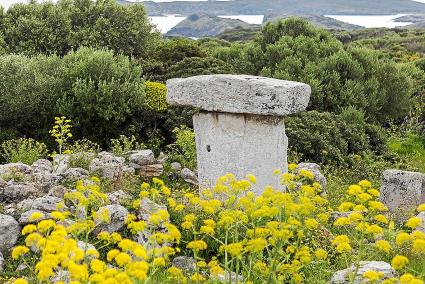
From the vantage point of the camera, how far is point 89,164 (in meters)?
11.5

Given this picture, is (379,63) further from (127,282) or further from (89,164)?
(127,282)

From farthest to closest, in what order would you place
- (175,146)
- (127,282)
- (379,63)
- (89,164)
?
(379,63) → (175,146) → (89,164) → (127,282)

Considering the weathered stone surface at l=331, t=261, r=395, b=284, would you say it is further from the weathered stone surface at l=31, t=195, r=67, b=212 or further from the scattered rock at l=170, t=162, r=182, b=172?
the scattered rock at l=170, t=162, r=182, b=172

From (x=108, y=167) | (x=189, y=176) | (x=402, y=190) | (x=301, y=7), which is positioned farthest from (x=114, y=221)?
(x=301, y=7)

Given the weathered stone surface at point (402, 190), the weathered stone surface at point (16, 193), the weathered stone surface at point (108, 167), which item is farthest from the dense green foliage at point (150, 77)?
the weathered stone surface at point (16, 193)

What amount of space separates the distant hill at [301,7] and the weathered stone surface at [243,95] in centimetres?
10342

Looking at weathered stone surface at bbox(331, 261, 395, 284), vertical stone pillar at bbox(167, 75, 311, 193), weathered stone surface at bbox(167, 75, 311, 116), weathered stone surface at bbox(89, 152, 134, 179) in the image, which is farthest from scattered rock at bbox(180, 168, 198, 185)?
weathered stone surface at bbox(331, 261, 395, 284)

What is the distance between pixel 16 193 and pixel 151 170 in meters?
3.50

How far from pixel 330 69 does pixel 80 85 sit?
8308 mm

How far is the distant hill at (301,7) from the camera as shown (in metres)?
119

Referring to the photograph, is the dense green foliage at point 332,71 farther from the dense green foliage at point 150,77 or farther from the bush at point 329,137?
the bush at point 329,137

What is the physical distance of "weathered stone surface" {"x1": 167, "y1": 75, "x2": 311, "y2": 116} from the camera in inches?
399

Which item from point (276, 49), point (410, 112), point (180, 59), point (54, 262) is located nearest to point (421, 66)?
point (410, 112)

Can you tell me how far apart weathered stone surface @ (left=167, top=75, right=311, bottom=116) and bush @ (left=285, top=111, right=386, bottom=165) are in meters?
4.73
